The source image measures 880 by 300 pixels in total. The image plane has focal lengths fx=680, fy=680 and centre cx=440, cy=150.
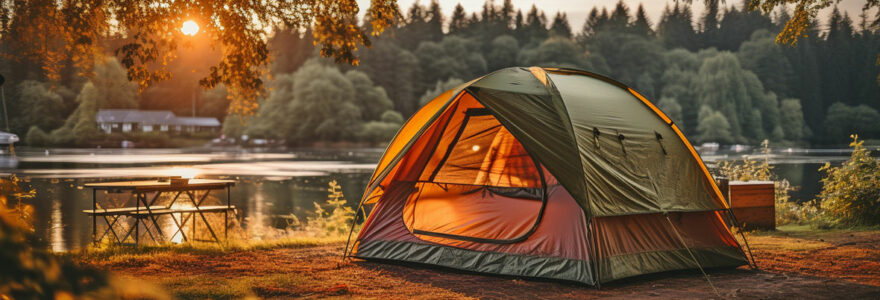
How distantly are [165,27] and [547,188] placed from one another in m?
4.56

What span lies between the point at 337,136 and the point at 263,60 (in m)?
56.7

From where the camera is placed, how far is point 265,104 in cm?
6425

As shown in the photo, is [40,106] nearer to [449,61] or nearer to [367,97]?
[367,97]

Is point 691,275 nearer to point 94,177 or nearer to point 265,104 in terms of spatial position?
point 94,177

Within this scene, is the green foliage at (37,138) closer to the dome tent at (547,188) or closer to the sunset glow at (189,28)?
the sunset glow at (189,28)

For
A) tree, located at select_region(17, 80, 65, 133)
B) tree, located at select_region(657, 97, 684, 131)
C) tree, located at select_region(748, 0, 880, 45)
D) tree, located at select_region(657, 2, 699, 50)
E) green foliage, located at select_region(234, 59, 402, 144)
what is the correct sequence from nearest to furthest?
tree, located at select_region(748, 0, 880, 45)
tree, located at select_region(17, 80, 65, 133)
green foliage, located at select_region(234, 59, 402, 144)
tree, located at select_region(657, 97, 684, 131)
tree, located at select_region(657, 2, 699, 50)

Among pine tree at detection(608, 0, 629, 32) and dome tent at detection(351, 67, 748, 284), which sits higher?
pine tree at detection(608, 0, 629, 32)

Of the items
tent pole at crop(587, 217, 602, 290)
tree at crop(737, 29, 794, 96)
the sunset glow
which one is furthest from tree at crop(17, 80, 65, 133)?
tree at crop(737, 29, 794, 96)

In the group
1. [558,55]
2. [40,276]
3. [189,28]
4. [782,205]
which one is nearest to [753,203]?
[782,205]

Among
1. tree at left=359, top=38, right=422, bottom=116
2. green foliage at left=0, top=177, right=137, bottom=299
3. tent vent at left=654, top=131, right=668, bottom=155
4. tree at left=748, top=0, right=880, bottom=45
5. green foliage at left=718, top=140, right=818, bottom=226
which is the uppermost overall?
tree at left=359, top=38, right=422, bottom=116

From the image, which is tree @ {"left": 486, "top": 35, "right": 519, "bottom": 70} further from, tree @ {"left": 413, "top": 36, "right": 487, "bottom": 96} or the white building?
the white building

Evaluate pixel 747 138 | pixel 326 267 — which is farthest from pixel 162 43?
pixel 747 138

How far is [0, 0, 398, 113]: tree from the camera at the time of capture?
7.25 meters

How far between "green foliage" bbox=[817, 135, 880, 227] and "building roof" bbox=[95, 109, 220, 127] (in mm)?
81817
